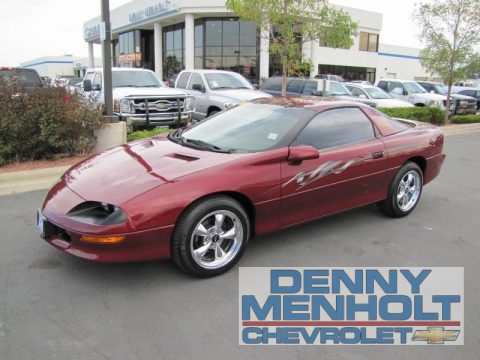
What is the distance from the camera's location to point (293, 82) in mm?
15484

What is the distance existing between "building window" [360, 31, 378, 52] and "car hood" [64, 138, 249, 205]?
41.8 m

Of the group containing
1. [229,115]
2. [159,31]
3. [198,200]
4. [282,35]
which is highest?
[159,31]

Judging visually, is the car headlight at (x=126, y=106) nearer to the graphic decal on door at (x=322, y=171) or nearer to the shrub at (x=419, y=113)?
the graphic decal on door at (x=322, y=171)

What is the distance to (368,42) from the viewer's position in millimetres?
43125

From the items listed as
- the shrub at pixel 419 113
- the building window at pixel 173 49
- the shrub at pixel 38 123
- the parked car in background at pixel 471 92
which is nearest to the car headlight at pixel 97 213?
the shrub at pixel 38 123

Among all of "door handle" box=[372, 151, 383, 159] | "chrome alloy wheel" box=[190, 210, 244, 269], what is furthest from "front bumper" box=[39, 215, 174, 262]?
"door handle" box=[372, 151, 383, 159]

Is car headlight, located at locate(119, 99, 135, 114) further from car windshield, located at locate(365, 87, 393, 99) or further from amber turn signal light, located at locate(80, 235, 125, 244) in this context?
car windshield, located at locate(365, 87, 393, 99)

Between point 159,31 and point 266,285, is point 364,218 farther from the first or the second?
point 159,31

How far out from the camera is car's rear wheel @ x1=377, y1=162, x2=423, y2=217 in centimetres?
520

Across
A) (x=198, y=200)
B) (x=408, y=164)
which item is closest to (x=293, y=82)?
(x=408, y=164)

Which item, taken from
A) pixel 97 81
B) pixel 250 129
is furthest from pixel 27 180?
pixel 97 81

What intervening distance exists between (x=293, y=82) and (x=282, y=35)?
3182mm

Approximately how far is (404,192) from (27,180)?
16.9 ft

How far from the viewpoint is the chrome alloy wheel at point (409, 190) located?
5324mm
